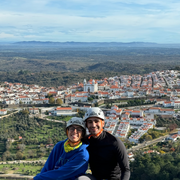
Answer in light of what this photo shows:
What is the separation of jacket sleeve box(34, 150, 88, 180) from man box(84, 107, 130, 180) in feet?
0.72

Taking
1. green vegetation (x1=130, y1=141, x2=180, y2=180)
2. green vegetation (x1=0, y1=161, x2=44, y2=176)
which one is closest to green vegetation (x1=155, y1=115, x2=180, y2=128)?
green vegetation (x1=130, y1=141, x2=180, y2=180)

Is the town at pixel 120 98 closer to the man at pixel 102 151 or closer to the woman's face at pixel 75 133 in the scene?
the man at pixel 102 151

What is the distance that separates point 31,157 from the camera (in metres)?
19.1

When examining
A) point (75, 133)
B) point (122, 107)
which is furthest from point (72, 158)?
point (122, 107)

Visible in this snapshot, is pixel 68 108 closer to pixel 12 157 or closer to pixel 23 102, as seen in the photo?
pixel 23 102

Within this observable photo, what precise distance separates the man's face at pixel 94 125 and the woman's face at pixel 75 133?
0.43ft

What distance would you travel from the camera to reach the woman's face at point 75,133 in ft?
9.09

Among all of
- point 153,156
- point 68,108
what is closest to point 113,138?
point 153,156

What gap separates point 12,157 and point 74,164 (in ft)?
58.0

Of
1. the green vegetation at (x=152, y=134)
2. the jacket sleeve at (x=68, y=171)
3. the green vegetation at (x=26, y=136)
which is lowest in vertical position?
the green vegetation at (x=26, y=136)

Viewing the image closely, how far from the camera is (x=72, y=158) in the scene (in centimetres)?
274

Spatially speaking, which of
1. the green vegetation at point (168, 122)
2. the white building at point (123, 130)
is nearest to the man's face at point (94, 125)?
the white building at point (123, 130)

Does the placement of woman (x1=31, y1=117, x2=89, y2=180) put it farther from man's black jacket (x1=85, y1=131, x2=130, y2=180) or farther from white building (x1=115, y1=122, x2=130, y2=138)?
white building (x1=115, y1=122, x2=130, y2=138)

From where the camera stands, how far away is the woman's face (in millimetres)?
2771
